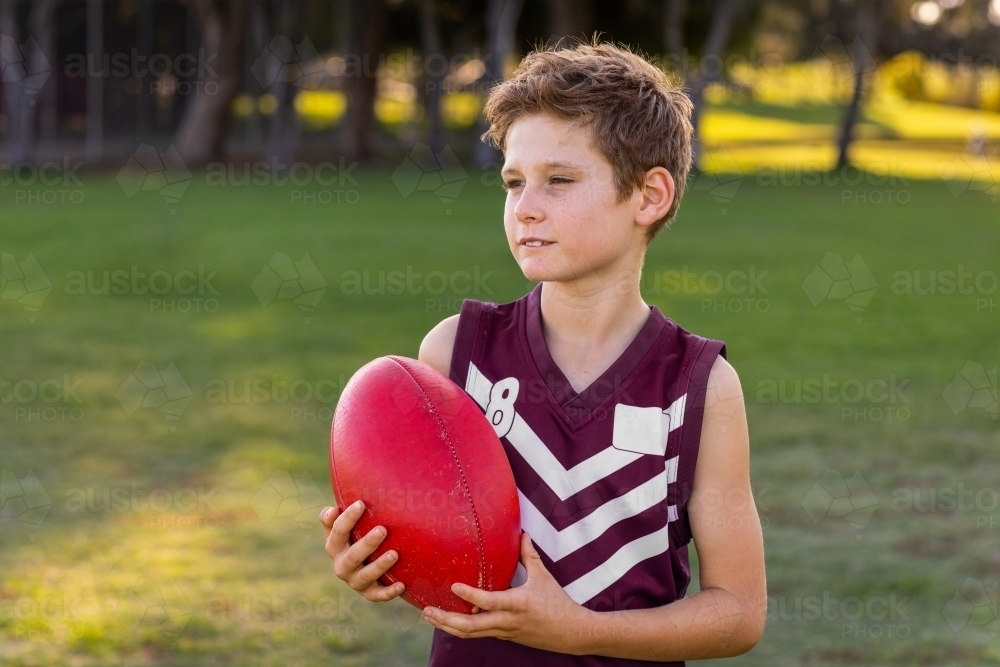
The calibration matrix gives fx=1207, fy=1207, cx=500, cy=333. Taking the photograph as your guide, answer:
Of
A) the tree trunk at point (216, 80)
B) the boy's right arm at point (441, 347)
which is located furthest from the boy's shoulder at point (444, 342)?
the tree trunk at point (216, 80)

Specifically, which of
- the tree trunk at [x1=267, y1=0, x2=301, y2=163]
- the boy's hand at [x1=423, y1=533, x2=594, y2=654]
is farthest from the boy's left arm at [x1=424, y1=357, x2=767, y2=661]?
the tree trunk at [x1=267, y1=0, x2=301, y2=163]

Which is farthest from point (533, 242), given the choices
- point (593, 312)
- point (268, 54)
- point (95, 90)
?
point (268, 54)

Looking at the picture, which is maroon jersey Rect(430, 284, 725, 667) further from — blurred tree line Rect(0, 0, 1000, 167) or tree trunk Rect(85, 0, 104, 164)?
tree trunk Rect(85, 0, 104, 164)

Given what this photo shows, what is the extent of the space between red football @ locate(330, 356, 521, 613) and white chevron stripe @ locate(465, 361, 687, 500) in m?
0.04

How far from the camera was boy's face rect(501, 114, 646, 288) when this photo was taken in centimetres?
200

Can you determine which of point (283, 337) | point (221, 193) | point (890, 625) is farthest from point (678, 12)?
point (890, 625)

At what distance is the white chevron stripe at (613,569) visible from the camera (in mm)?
1961

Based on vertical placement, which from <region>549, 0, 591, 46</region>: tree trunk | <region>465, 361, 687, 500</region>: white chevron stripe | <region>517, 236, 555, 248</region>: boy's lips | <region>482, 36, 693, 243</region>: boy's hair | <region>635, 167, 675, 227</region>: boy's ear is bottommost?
<region>549, 0, 591, 46</region>: tree trunk

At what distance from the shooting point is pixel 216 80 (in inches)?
966

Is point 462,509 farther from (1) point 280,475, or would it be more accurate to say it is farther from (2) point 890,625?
(1) point 280,475

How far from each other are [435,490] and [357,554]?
169 mm

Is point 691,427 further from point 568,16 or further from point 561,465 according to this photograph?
point 568,16

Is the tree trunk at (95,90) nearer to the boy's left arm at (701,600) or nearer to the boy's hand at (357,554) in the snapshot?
the boy's hand at (357,554)

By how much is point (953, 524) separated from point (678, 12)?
21711mm
